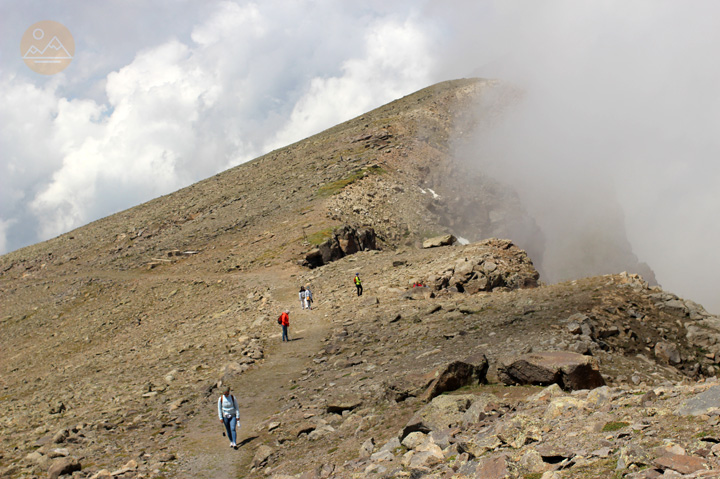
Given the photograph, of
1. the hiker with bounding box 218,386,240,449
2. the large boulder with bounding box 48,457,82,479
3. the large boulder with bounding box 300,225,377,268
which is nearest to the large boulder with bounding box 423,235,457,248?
the large boulder with bounding box 300,225,377,268

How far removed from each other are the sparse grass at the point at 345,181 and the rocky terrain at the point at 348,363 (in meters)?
2.45

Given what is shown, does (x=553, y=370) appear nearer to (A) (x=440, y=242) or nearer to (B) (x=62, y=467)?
(B) (x=62, y=467)

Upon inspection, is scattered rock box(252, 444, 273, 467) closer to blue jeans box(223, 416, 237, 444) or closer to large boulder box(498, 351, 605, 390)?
blue jeans box(223, 416, 237, 444)

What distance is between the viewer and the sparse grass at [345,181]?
2133 inches

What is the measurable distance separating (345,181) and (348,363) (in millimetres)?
39079

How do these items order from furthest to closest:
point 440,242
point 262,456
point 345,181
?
point 345,181
point 440,242
point 262,456

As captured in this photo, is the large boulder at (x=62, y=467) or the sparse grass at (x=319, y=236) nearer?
the large boulder at (x=62, y=467)

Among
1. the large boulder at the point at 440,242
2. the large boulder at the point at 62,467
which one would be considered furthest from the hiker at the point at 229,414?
the large boulder at the point at 440,242

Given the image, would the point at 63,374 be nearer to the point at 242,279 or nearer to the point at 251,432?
the point at 242,279

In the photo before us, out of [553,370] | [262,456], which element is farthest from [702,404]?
[262,456]

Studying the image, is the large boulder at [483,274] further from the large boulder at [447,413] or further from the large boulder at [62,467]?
the large boulder at [62,467]

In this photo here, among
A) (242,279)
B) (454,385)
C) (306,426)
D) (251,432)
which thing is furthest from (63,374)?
(454,385)

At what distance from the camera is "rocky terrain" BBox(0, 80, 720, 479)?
8.81 metres

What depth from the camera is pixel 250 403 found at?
17.5m
